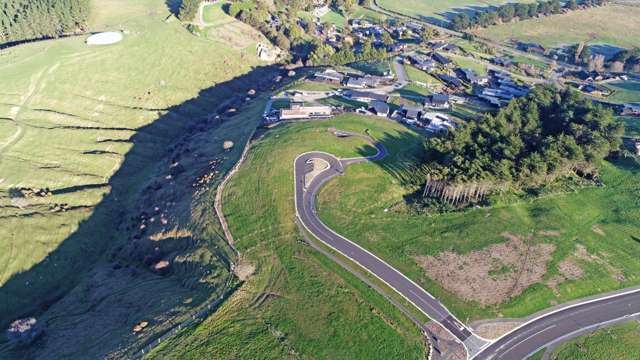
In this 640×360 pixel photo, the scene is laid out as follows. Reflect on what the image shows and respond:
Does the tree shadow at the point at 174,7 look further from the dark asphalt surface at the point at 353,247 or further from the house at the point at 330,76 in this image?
the dark asphalt surface at the point at 353,247

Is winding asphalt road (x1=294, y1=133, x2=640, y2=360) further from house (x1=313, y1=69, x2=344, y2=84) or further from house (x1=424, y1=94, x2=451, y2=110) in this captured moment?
house (x1=313, y1=69, x2=344, y2=84)

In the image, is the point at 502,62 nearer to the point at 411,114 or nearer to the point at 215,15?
the point at 411,114

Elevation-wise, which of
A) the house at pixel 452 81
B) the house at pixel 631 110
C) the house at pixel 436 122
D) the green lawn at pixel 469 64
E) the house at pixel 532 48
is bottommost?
the house at pixel 436 122

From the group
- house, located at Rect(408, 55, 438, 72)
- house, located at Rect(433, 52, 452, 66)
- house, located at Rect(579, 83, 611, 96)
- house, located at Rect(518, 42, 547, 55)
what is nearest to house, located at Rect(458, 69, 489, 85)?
house, located at Rect(433, 52, 452, 66)

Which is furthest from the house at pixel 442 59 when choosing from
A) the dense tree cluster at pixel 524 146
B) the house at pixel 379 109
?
the dense tree cluster at pixel 524 146

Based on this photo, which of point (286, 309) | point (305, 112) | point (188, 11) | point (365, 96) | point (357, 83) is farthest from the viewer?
point (188, 11)

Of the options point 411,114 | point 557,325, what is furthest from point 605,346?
point 411,114
